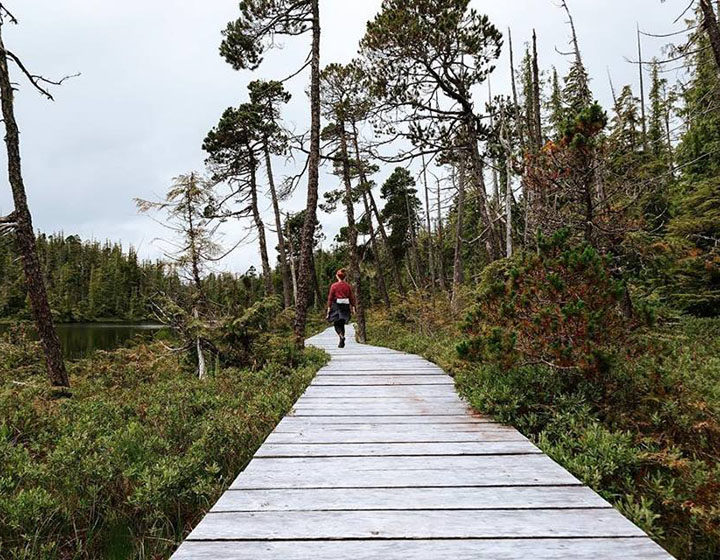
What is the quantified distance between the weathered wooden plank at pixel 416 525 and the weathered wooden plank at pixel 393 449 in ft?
2.91

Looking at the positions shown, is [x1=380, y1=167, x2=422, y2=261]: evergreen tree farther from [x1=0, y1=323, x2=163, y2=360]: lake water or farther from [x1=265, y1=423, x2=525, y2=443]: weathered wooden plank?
[x1=265, y1=423, x2=525, y2=443]: weathered wooden plank

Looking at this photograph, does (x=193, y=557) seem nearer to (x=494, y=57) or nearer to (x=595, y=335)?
(x=595, y=335)

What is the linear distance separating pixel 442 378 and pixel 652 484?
326 cm

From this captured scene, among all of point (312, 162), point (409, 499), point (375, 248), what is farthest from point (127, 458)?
point (375, 248)

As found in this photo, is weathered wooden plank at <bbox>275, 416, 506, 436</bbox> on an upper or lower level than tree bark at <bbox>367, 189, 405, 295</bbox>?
lower

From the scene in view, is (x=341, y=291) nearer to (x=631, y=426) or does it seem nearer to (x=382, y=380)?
(x=382, y=380)

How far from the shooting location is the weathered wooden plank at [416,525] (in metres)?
1.92

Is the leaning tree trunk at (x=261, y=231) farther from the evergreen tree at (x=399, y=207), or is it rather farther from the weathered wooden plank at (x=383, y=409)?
the weathered wooden plank at (x=383, y=409)

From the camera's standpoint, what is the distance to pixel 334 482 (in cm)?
254

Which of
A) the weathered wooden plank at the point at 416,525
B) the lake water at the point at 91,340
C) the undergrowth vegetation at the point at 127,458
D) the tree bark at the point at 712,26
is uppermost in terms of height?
the tree bark at the point at 712,26

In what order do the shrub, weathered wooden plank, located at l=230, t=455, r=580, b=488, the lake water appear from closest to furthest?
weathered wooden plank, located at l=230, t=455, r=580, b=488, the shrub, the lake water

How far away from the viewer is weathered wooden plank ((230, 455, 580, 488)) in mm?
2521

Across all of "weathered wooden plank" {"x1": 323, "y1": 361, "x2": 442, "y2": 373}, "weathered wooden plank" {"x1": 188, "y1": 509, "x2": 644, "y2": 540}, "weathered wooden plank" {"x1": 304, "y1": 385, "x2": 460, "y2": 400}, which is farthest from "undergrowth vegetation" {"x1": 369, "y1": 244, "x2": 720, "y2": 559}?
"weathered wooden plank" {"x1": 323, "y1": 361, "x2": 442, "y2": 373}

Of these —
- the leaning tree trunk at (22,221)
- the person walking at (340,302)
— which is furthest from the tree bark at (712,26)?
the leaning tree trunk at (22,221)
